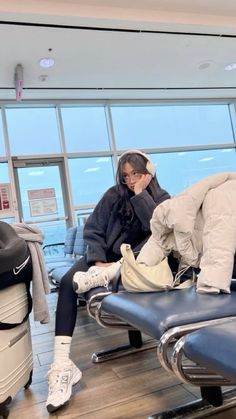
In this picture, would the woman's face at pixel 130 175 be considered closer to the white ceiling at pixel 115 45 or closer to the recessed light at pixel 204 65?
the white ceiling at pixel 115 45

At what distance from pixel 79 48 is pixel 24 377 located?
3836 millimetres

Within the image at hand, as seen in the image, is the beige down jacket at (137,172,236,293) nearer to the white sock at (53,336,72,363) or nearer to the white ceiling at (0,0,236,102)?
the white sock at (53,336,72,363)

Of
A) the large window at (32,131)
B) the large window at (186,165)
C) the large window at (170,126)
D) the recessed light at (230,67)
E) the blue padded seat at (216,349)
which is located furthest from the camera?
the large window at (186,165)

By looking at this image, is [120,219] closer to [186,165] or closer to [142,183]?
[142,183]

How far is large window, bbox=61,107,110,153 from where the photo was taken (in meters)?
6.10

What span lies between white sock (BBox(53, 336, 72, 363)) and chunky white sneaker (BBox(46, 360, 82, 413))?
0.07ft

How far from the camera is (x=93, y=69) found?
495 centimetres

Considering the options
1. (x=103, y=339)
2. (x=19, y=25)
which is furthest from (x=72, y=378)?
(x=19, y=25)

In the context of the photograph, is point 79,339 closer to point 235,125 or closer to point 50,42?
point 50,42

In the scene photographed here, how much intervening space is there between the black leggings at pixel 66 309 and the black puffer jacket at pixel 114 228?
0.74 ft

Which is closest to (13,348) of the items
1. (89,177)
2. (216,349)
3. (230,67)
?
(216,349)

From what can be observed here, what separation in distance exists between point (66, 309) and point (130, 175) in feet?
2.64

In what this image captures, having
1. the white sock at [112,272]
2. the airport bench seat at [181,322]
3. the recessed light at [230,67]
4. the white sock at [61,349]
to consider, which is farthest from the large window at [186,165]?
the airport bench seat at [181,322]

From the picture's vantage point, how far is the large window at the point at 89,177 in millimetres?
6082
